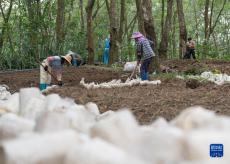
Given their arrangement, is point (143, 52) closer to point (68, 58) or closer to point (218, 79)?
point (68, 58)

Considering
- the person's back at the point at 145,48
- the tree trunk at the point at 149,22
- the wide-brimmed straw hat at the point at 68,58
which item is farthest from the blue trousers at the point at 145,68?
the wide-brimmed straw hat at the point at 68,58

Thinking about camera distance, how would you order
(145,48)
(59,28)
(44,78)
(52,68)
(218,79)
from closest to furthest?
(218,79) < (52,68) < (44,78) < (145,48) < (59,28)

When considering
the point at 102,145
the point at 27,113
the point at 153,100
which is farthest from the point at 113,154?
the point at 153,100

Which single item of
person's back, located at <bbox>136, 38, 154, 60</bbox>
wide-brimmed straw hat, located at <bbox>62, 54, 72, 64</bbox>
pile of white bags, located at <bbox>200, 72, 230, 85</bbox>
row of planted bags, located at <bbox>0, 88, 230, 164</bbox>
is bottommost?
pile of white bags, located at <bbox>200, 72, 230, 85</bbox>

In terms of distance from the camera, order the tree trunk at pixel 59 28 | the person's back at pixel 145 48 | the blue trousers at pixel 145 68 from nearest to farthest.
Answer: the blue trousers at pixel 145 68 < the person's back at pixel 145 48 < the tree trunk at pixel 59 28

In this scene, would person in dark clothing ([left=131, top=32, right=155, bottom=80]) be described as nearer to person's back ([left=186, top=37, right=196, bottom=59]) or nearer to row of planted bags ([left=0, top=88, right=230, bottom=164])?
person's back ([left=186, top=37, right=196, bottom=59])

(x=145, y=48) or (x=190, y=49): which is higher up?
(x=190, y=49)

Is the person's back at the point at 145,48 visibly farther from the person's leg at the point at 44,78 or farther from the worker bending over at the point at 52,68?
the person's leg at the point at 44,78

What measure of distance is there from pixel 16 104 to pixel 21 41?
19.5m

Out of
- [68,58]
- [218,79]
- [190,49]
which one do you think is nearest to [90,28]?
[190,49]

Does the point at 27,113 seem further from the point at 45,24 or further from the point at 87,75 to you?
the point at 45,24

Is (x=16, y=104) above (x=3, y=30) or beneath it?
beneath

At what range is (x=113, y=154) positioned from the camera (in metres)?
1.73

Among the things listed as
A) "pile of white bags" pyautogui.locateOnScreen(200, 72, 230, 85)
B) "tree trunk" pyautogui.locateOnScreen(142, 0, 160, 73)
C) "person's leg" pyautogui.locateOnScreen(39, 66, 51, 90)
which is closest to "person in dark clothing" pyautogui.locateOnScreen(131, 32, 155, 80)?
"tree trunk" pyautogui.locateOnScreen(142, 0, 160, 73)
